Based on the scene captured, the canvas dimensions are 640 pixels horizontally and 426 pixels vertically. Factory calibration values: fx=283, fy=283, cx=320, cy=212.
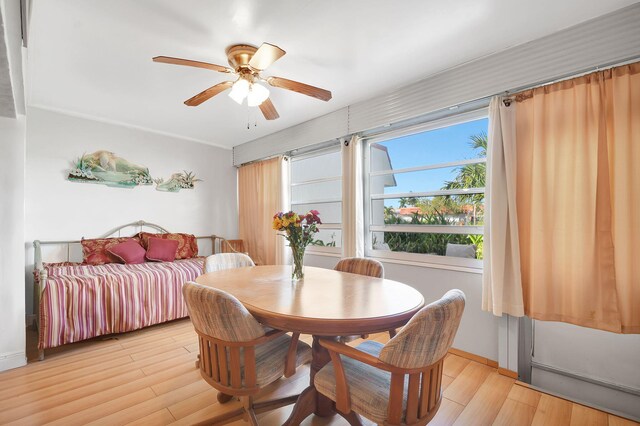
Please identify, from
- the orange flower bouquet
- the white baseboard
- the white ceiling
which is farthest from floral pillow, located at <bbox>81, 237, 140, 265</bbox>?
the orange flower bouquet

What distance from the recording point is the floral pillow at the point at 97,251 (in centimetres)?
332

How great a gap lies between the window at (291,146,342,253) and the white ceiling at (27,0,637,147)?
1.05 m

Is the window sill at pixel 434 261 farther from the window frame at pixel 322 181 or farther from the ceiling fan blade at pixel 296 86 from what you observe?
the ceiling fan blade at pixel 296 86

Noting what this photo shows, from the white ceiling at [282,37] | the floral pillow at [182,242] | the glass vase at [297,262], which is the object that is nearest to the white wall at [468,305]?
the glass vase at [297,262]

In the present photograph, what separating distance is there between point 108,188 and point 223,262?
7.77 feet

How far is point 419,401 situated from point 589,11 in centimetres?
242

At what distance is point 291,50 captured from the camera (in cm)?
214

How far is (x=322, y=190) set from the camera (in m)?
3.96

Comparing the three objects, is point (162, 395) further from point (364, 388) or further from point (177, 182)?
point (177, 182)

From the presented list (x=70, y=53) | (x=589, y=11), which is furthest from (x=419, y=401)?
(x=70, y=53)

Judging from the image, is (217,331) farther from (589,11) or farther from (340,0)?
(589,11)

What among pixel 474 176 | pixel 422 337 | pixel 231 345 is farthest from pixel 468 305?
pixel 231 345

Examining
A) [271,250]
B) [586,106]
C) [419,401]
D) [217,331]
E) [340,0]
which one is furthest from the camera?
[271,250]

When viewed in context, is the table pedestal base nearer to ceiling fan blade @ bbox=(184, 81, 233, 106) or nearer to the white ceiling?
ceiling fan blade @ bbox=(184, 81, 233, 106)
